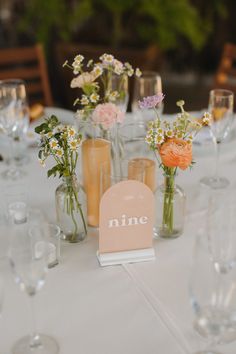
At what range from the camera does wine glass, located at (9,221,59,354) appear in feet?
2.85

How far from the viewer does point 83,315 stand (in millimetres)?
983

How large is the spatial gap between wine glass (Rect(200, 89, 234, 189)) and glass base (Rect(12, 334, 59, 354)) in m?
0.81

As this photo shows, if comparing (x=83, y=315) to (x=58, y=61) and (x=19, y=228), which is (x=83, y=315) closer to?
(x=19, y=228)

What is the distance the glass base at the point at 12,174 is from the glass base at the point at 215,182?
0.59 m

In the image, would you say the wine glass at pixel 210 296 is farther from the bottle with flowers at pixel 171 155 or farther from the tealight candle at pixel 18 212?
the tealight candle at pixel 18 212

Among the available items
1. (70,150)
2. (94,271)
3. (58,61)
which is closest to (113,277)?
(94,271)

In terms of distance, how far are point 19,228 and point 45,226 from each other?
54mm

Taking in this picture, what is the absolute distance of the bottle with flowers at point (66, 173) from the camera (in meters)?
1.12


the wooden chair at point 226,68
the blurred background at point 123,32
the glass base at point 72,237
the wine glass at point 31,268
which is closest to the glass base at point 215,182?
the glass base at point 72,237

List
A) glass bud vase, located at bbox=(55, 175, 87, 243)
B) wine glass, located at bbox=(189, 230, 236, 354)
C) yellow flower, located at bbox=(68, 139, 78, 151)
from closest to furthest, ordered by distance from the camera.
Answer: wine glass, located at bbox=(189, 230, 236, 354) → yellow flower, located at bbox=(68, 139, 78, 151) → glass bud vase, located at bbox=(55, 175, 87, 243)

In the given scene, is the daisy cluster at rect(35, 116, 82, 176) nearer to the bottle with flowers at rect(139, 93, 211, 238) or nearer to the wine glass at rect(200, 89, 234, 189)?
the bottle with flowers at rect(139, 93, 211, 238)

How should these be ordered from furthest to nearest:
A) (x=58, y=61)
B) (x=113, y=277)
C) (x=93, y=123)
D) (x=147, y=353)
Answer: (x=58, y=61) < (x=93, y=123) < (x=113, y=277) < (x=147, y=353)

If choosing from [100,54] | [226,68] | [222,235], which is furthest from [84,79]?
[100,54]

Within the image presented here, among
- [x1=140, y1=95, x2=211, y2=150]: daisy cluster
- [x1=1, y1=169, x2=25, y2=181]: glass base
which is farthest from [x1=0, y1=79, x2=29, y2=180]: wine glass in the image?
[x1=140, y1=95, x2=211, y2=150]: daisy cluster
